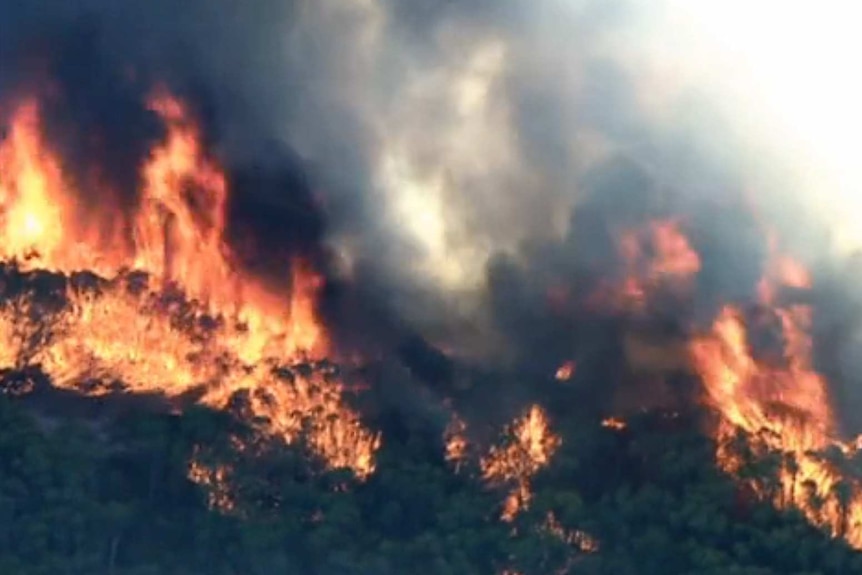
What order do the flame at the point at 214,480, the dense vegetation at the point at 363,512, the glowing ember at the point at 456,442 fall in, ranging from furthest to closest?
the glowing ember at the point at 456,442, the flame at the point at 214,480, the dense vegetation at the point at 363,512

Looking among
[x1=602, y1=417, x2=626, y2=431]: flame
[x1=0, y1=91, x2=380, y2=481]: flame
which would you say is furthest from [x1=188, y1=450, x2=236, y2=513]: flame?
[x1=602, y1=417, x2=626, y2=431]: flame

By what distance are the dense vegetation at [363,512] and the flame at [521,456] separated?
8.1 inches

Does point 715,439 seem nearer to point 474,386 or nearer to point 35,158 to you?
point 474,386

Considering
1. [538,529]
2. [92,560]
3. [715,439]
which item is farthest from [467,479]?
[92,560]

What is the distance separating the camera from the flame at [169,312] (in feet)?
97.2

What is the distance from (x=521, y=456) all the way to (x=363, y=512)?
2.63 m

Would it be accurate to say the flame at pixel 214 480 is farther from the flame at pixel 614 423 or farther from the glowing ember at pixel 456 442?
the flame at pixel 614 423

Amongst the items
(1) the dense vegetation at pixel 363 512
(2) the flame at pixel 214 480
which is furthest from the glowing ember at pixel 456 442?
(2) the flame at pixel 214 480

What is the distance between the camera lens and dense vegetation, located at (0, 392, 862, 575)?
27.7 metres

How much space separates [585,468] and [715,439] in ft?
6.73

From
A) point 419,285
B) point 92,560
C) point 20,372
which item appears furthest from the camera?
point 419,285

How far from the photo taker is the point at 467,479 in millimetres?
29094

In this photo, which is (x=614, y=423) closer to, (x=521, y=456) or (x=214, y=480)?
(x=521, y=456)

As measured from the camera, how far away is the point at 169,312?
1198 inches
